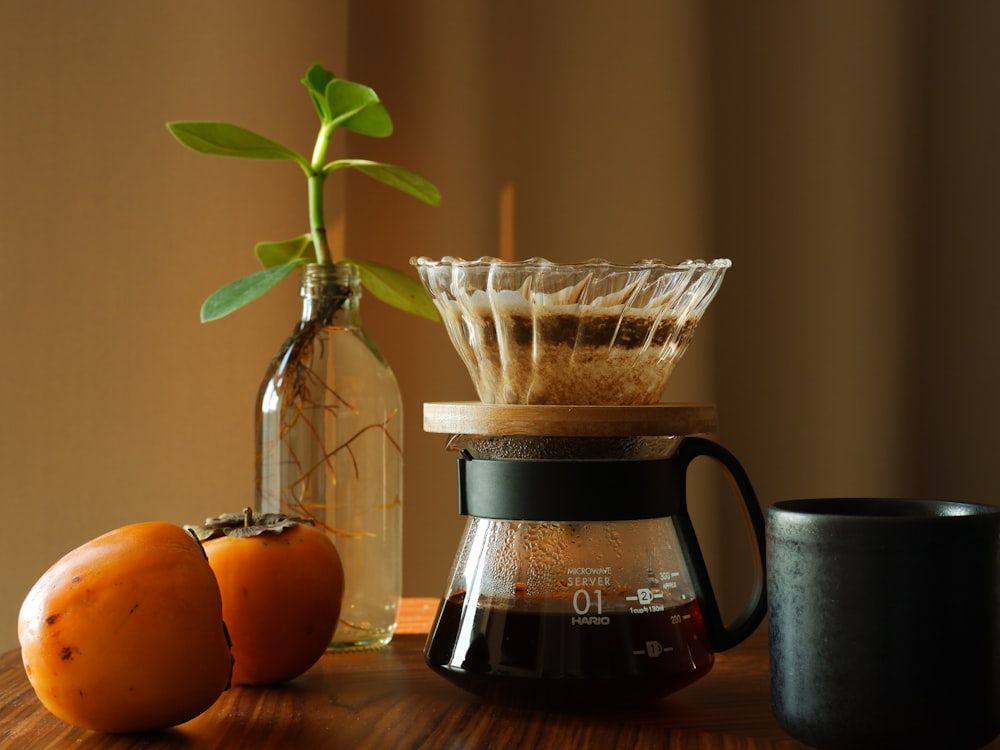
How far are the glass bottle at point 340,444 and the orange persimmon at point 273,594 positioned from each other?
13cm

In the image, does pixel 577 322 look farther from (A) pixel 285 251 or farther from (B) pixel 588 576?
(A) pixel 285 251

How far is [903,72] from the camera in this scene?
1.41 metres

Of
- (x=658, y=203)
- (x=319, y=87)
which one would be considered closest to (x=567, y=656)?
(x=319, y=87)

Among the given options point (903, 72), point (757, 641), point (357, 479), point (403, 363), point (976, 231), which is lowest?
point (757, 641)

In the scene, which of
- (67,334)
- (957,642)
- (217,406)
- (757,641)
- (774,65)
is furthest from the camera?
(774,65)

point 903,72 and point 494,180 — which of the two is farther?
point 494,180

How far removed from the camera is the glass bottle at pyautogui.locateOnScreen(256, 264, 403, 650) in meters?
0.83

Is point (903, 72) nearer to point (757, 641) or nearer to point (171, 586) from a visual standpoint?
point (757, 641)

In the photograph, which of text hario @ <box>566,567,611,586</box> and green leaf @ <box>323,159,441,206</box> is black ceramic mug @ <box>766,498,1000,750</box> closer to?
text hario @ <box>566,567,611,586</box>

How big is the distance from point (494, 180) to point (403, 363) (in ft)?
0.96

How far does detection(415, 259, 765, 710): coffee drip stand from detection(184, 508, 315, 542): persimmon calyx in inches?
4.8

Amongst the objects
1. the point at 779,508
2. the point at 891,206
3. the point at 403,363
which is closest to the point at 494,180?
the point at 403,363

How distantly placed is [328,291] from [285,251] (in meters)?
0.10

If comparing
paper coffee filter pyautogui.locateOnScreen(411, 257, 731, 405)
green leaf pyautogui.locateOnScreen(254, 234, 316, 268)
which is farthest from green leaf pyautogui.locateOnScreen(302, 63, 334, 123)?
paper coffee filter pyautogui.locateOnScreen(411, 257, 731, 405)
